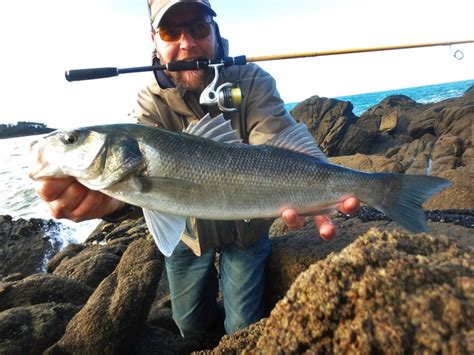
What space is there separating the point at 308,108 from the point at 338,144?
244 inches

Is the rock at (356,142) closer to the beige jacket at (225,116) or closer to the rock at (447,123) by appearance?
the rock at (447,123)

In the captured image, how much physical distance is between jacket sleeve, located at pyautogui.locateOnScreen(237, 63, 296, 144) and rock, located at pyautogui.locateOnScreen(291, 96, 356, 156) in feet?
46.7

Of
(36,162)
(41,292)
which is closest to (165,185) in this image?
Result: (36,162)

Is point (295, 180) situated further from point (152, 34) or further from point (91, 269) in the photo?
point (91, 269)

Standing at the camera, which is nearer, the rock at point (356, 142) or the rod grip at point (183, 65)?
the rod grip at point (183, 65)

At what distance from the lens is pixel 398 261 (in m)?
1.85

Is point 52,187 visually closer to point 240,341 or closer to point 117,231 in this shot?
point 240,341

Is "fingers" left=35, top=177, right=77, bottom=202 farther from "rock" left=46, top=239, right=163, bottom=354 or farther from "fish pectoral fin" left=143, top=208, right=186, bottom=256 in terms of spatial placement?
"rock" left=46, top=239, right=163, bottom=354

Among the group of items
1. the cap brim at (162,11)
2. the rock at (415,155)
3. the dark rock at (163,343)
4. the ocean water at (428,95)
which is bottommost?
the ocean water at (428,95)

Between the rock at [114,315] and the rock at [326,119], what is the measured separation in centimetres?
1536

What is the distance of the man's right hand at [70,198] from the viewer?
304cm

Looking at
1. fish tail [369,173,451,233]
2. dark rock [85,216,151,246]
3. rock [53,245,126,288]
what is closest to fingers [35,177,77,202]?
fish tail [369,173,451,233]

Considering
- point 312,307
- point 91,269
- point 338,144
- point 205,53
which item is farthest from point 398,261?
point 338,144

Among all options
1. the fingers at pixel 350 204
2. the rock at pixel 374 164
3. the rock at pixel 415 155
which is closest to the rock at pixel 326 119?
the rock at pixel 415 155
